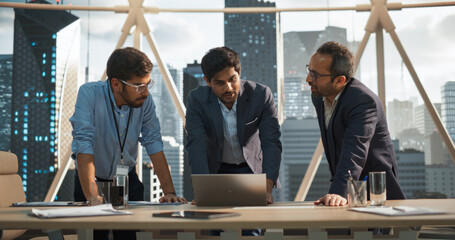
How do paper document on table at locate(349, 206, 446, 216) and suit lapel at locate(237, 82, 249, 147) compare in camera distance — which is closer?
paper document on table at locate(349, 206, 446, 216)

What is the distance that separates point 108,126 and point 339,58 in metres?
1.33

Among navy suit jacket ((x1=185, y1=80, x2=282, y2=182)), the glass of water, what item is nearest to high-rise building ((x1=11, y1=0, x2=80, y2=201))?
navy suit jacket ((x1=185, y1=80, x2=282, y2=182))

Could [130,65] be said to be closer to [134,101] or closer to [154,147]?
[134,101]

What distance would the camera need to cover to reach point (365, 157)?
7.86 ft

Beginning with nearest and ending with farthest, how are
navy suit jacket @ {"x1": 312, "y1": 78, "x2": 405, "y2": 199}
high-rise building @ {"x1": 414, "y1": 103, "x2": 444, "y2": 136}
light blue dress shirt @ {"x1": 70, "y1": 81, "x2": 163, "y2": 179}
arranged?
navy suit jacket @ {"x1": 312, "y1": 78, "x2": 405, "y2": 199} < light blue dress shirt @ {"x1": 70, "y1": 81, "x2": 163, "y2": 179} < high-rise building @ {"x1": 414, "y1": 103, "x2": 444, "y2": 136}

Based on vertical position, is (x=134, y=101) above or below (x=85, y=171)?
above

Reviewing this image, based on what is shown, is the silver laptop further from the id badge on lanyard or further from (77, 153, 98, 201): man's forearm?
(77, 153, 98, 201): man's forearm

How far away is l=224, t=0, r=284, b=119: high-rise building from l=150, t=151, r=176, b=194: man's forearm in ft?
13.8

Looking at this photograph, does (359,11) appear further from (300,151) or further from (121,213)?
(121,213)

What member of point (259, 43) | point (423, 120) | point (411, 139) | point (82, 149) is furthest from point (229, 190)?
point (411, 139)

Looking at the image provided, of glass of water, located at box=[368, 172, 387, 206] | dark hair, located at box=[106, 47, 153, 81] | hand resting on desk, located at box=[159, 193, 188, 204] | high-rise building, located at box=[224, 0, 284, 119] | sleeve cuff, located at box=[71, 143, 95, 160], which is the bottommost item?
hand resting on desk, located at box=[159, 193, 188, 204]

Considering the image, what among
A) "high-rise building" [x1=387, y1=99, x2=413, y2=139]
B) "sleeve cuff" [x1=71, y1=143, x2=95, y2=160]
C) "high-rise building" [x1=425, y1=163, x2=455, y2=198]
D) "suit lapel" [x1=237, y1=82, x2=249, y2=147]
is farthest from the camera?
"high-rise building" [x1=425, y1=163, x2=455, y2=198]

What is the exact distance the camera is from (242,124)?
9.66 ft

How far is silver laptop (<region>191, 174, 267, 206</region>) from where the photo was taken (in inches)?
83.1
